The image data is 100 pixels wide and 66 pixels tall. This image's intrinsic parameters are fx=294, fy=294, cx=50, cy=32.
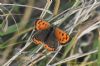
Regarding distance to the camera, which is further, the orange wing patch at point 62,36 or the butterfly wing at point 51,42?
the butterfly wing at point 51,42

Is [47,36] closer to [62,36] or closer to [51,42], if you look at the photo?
[51,42]

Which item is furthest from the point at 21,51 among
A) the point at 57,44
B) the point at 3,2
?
the point at 3,2

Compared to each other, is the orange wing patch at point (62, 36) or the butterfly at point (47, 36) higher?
the butterfly at point (47, 36)

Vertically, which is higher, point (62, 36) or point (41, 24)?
point (41, 24)

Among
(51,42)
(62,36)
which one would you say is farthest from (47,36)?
(62,36)

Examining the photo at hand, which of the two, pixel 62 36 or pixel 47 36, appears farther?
pixel 47 36
